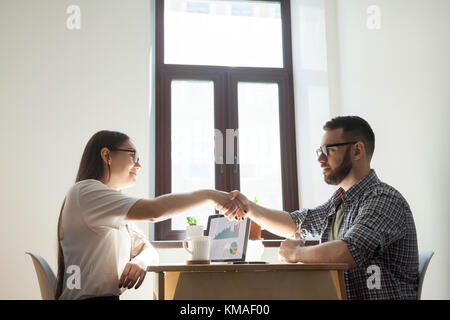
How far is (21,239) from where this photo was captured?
3.11m

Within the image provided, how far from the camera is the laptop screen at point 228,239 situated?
1.79 meters

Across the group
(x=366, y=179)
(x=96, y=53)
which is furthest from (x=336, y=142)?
(x=96, y=53)

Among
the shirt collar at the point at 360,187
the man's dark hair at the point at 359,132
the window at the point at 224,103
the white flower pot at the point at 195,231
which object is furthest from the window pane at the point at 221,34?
the white flower pot at the point at 195,231

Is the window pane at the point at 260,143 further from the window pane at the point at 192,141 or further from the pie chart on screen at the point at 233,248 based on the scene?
the pie chart on screen at the point at 233,248

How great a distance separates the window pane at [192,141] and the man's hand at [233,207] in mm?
1411

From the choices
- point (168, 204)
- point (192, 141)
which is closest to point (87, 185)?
point (168, 204)

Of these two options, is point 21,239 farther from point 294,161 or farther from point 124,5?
point 294,161

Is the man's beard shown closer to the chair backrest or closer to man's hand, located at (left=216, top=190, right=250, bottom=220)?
man's hand, located at (left=216, top=190, right=250, bottom=220)

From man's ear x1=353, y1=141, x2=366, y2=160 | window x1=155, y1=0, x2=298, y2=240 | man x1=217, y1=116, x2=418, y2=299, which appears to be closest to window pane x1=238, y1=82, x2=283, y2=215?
window x1=155, y1=0, x2=298, y2=240

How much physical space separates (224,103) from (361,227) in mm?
2182

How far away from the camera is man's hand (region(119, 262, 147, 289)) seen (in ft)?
5.82

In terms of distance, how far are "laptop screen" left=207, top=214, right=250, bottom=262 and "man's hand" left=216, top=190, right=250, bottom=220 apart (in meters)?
0.03

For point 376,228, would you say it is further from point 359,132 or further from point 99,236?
point 99,236

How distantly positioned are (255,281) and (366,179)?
0.79m
